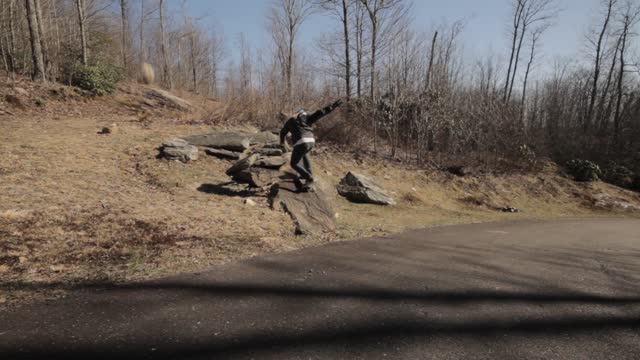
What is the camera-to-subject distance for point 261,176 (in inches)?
360

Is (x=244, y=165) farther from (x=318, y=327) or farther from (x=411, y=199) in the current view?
(x=411, y=199)

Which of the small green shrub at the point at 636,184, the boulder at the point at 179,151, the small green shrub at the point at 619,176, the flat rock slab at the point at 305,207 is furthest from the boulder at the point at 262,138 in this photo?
the small green shrub at the point at 636,184

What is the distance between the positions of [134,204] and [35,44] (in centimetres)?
1270

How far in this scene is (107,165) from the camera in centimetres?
941

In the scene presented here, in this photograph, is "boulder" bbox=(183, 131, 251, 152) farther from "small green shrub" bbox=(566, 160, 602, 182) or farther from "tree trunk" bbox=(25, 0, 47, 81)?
"small green shrub" bbox=(566, 160, 602, 182)

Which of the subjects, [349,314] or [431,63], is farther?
[431,63]

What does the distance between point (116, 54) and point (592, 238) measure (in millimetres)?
27984

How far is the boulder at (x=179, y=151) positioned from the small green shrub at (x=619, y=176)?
2487cm

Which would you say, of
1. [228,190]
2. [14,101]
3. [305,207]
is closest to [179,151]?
[228,190]

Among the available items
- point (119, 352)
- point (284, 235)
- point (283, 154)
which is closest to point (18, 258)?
point (119, 352)

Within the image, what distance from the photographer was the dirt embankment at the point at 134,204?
471cm

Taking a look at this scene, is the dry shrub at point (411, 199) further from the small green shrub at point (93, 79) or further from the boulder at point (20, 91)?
the small green shrub at point (93, 79)

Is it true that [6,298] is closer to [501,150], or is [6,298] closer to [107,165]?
[107,165]

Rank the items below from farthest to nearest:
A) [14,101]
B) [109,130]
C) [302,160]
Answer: [14,101] → [109,130] → [302,160]
